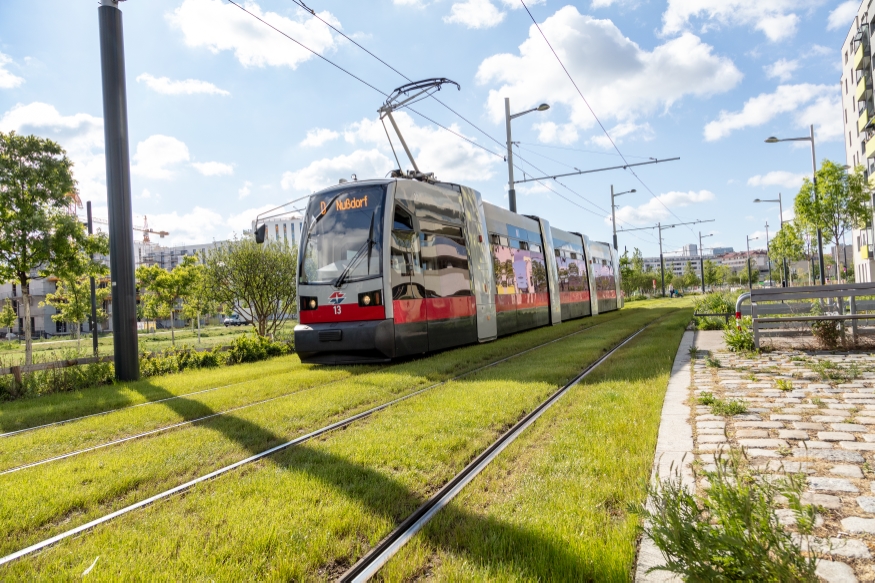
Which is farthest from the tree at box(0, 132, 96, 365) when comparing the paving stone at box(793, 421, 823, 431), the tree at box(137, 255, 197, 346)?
the tree at box(137, 255, 197, 346)

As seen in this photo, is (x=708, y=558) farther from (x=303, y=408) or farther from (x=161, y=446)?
(x=303, y=408)

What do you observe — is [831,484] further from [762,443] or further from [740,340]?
[740,340]

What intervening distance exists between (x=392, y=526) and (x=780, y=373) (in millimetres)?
6429

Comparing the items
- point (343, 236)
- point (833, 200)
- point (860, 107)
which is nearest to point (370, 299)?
point (343, 236)

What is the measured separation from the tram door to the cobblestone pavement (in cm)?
476

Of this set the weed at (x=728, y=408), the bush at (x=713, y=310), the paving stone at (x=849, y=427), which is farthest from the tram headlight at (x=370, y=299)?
the bush at (x=713, y=310)

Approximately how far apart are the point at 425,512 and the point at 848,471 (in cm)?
268

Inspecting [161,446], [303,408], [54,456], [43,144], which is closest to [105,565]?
[161,446]

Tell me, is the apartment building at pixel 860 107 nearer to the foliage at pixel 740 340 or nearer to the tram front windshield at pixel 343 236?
the foliage at pixel 740 340

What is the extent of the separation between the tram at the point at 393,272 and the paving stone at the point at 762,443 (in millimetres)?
Result: 6374

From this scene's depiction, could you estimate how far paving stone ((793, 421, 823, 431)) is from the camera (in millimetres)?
4625

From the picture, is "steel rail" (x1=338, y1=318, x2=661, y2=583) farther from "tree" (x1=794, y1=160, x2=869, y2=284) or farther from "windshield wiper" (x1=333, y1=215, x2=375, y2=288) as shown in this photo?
"tree" (x1=794, y1=160, x2=869, y2=284)

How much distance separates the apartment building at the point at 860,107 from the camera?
39906 millimetres

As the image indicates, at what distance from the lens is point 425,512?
11.1ft
